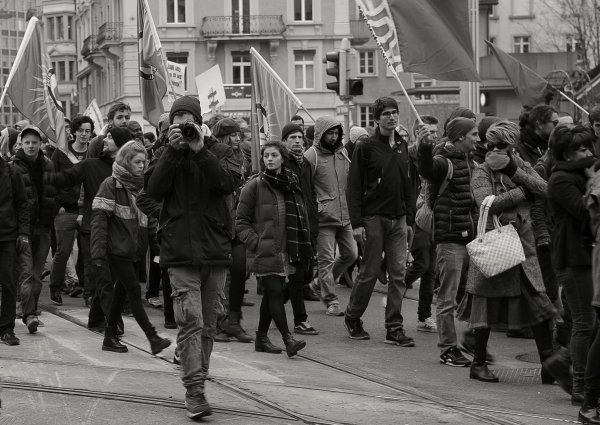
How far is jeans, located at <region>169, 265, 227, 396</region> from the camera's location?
8.18m

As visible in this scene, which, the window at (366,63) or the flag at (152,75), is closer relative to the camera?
the flag at (152,75)

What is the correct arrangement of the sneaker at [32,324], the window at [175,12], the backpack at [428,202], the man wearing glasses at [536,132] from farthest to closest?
the window at [175,12] < the sneaker at [32,324] < the man wearing glasses at [536,132] < the backpack at [428,202]

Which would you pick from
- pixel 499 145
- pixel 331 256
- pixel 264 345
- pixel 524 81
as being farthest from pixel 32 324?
pixel 524 81

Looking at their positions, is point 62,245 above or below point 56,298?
above

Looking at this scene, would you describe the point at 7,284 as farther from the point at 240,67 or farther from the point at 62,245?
the point at 240,67

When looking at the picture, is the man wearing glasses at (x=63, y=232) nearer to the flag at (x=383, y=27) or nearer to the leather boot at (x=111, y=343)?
the leather boot at (x=111, y=343)

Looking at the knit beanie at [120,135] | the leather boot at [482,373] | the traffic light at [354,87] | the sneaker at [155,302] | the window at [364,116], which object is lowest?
the leather boot at [482,373]

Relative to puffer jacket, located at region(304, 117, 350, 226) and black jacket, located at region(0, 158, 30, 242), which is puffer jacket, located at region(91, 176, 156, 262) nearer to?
black jacket, located at region(0, 158, 30, 242)

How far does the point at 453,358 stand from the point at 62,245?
18.6 ft

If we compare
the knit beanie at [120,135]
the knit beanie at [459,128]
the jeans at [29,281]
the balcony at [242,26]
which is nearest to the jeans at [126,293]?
the jeans at [29,281]

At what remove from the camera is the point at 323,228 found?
13.4 m

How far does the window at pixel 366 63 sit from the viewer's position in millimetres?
69000

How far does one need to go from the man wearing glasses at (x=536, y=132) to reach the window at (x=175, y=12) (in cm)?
5253

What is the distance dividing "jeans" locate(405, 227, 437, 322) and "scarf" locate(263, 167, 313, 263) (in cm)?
188
